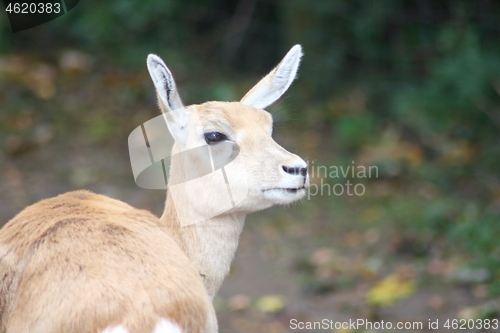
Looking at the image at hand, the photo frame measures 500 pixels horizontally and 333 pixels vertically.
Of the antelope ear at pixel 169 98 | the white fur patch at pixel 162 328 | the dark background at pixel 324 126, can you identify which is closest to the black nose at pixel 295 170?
the antelope ear at pixel 169 98

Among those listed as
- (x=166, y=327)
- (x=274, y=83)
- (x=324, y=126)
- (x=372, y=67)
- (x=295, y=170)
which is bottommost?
(x=324, y=126)

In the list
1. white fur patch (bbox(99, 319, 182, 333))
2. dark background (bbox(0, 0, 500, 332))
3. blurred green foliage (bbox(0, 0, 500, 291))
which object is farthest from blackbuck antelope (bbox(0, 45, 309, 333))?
blurred green foliage (bbox(0, 0, 500, 291))

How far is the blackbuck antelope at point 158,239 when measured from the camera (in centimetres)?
205

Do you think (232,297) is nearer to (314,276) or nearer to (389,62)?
(314,276)

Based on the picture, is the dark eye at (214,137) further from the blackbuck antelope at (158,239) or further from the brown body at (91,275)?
the brown body at (91,275)

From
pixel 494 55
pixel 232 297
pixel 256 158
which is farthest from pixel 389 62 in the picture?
pixel 256 158

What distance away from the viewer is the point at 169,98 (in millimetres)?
2762

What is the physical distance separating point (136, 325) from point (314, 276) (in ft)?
11.2

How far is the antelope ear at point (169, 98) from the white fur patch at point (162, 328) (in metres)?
1.04

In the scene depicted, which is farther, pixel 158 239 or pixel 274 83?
pixel 274 83

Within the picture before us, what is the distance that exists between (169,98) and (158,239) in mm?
688

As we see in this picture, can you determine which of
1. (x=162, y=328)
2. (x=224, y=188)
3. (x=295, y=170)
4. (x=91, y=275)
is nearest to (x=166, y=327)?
(x=162, y=328)

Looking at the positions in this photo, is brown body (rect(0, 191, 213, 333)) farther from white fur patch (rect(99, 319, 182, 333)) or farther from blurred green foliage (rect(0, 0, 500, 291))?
blurred green foliage (rect(0, 0, 500, 291))

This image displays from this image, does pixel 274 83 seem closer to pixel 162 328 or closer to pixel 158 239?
pixel 158 239
